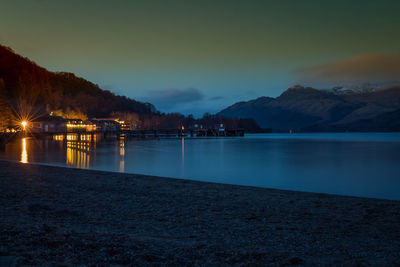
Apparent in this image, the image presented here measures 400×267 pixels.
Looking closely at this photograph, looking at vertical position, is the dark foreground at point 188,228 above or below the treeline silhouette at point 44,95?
below

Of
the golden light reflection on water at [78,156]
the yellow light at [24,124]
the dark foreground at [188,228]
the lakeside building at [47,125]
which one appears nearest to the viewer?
the dark foreground at [188,228]

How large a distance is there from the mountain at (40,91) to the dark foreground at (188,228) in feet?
182

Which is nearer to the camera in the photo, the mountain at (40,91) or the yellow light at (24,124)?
the yellow light at (24,124)

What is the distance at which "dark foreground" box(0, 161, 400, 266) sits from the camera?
15.8ft

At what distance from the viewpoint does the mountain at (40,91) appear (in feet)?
320

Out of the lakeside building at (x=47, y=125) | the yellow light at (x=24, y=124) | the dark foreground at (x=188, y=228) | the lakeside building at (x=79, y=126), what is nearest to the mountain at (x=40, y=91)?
the yellow light at (x=24, y=124)

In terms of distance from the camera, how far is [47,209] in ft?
25.9

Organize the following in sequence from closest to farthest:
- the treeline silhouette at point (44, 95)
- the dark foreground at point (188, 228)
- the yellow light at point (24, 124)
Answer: the dark foreground at point (188, 228)
the yellow light at point (24, 124)
the treeline silhouette at point (44, 95)

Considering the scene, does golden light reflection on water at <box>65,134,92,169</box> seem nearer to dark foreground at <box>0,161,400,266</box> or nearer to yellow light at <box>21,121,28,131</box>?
dark foreground at <box>0,161,400,266</box>

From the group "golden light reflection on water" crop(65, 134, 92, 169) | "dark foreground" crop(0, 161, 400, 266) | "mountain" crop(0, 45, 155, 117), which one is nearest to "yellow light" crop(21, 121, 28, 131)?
"mountain" crop(0, 45, 155, 117)

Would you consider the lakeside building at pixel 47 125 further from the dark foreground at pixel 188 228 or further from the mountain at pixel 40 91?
the dark foreground at pixel 188 228

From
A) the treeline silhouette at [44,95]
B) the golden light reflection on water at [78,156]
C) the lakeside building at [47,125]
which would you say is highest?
the treeline silhouette at [44,95]

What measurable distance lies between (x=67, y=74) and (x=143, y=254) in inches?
8140

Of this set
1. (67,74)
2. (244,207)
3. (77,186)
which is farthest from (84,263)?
(67,74)
